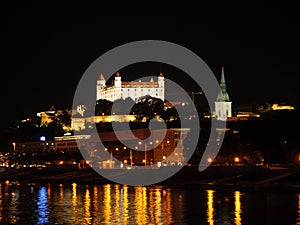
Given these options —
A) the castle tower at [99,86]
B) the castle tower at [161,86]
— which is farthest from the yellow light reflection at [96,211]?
the castle tower at [99,86]

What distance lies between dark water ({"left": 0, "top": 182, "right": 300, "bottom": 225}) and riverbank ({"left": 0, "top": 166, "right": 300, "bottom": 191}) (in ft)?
5.62

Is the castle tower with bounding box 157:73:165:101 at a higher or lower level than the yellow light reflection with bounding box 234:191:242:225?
higher

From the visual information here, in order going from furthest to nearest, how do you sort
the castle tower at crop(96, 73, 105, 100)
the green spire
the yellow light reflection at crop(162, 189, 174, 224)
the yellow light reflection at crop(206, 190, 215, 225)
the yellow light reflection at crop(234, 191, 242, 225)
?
the castle tower at crop(96, 73, 105, 100) → the green spire → the yellow light reflection at crop(162, 189, 174, 224) → the yellow light reflection at crop(206, 190, 215, 225) → the yellow light reflection at crop(234, 191, 242, 225)

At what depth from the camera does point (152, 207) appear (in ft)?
107

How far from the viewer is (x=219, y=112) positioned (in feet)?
344

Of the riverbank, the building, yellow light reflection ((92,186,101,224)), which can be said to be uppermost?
the building

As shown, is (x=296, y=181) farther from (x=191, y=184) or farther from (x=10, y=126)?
(x=10, y=126)

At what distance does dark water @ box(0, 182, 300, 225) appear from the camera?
2842 centimetres

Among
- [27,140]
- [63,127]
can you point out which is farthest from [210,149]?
[63,127]

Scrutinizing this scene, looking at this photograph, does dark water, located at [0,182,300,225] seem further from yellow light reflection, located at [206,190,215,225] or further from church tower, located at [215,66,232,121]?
church tower, located at [215,66,232,121]

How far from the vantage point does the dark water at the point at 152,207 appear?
28422 millimetres

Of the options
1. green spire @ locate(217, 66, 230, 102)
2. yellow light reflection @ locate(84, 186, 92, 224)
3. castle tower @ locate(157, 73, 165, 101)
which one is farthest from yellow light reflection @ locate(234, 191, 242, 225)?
castle tower @ locate(157, 73, 165, 101)

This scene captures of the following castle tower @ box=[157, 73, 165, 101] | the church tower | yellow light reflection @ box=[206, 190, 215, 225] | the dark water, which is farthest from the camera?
castle tower @ box=[157, 73, 165, 101]

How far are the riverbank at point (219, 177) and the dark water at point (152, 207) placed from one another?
171 cm
